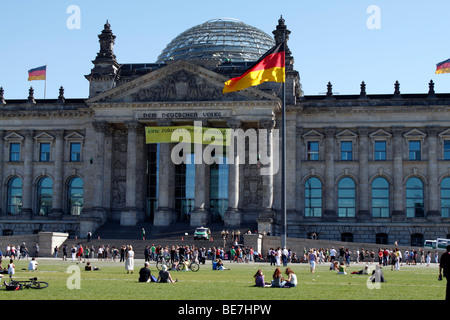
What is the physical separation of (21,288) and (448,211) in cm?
5925

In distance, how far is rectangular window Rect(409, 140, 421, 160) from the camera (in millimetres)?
79938

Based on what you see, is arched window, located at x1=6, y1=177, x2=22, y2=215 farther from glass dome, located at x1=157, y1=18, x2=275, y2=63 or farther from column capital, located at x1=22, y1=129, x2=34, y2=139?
glass dome, located at x1=157, y1=18, x2=275, y2=63

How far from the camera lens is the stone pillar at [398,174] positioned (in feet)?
257

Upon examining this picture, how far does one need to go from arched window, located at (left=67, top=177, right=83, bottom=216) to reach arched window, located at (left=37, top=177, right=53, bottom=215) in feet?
7.66

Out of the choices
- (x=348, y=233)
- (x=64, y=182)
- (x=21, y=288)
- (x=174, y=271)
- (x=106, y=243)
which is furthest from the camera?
(x=64, y=182)

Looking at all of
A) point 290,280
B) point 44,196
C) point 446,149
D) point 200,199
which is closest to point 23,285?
point 290,280

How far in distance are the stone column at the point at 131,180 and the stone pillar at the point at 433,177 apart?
32377mm

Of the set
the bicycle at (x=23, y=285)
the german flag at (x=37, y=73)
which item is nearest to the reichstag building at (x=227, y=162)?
the german flag at (x=37, y=73)

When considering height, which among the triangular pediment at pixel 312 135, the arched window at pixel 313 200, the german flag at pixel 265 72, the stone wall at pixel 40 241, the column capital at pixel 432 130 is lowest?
the stone wall at pixel 40 241

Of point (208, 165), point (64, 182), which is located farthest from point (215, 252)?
point (64, 182)

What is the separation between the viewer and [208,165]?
79938 millimetres

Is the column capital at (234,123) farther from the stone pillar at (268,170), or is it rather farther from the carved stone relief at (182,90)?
the carved stone relief at (182,90)

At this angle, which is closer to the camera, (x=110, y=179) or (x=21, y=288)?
(x=21, y=288)
